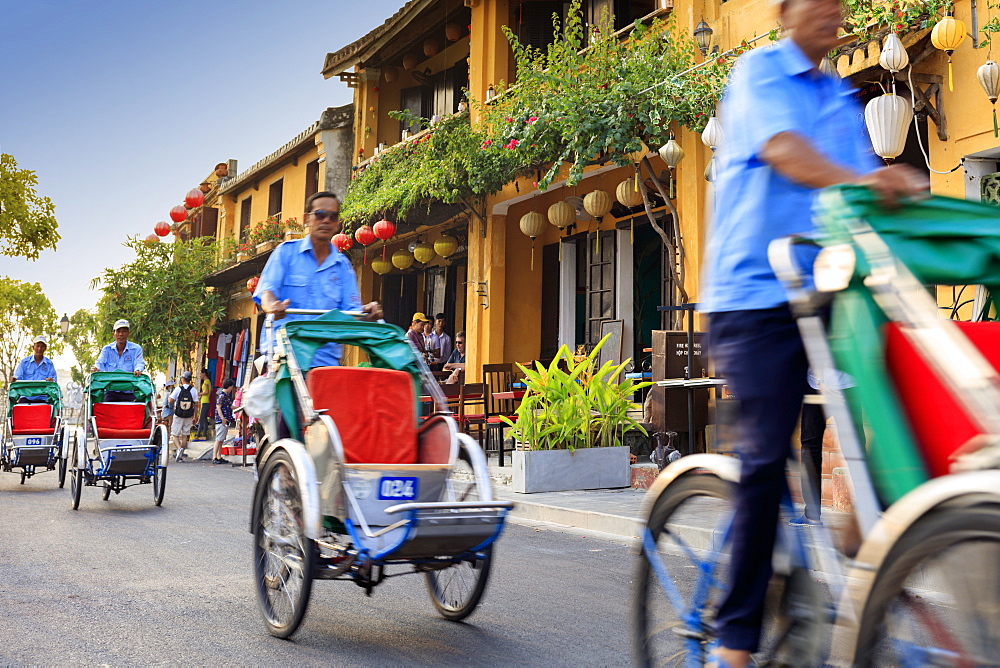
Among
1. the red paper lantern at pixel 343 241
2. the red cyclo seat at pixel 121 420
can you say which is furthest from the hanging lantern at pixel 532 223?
the red cyclo seat at pixel 121 420

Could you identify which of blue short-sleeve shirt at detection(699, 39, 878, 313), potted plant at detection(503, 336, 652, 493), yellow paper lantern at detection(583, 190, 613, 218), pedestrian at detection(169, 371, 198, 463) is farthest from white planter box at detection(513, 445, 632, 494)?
pedestrian at detection(169, 371, 198, 463)

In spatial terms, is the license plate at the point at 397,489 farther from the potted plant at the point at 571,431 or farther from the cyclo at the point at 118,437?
the cyclo at the point at 118,437

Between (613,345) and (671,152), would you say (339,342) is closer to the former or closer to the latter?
(671,152)

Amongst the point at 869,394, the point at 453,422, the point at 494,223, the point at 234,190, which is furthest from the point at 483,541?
the point at 234,190

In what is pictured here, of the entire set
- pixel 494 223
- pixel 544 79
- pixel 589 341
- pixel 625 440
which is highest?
pixel 544 79

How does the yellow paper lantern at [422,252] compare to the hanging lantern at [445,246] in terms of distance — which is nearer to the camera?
the hanging lantern at [445,246]

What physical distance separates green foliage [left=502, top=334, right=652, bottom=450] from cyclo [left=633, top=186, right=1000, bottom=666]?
7036mm

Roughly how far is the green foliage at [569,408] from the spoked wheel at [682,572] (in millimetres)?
6691

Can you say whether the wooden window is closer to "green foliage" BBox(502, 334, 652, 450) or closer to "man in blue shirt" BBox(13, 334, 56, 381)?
"man in blue shirt" BBox(13, 334, 56, 381)

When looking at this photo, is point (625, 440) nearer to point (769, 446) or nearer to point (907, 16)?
point (907, 16)

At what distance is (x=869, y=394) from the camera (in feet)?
6.61

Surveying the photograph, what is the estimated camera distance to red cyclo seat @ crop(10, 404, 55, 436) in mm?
12320

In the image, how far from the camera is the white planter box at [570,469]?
961 centimetres

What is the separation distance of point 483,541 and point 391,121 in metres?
18.1
